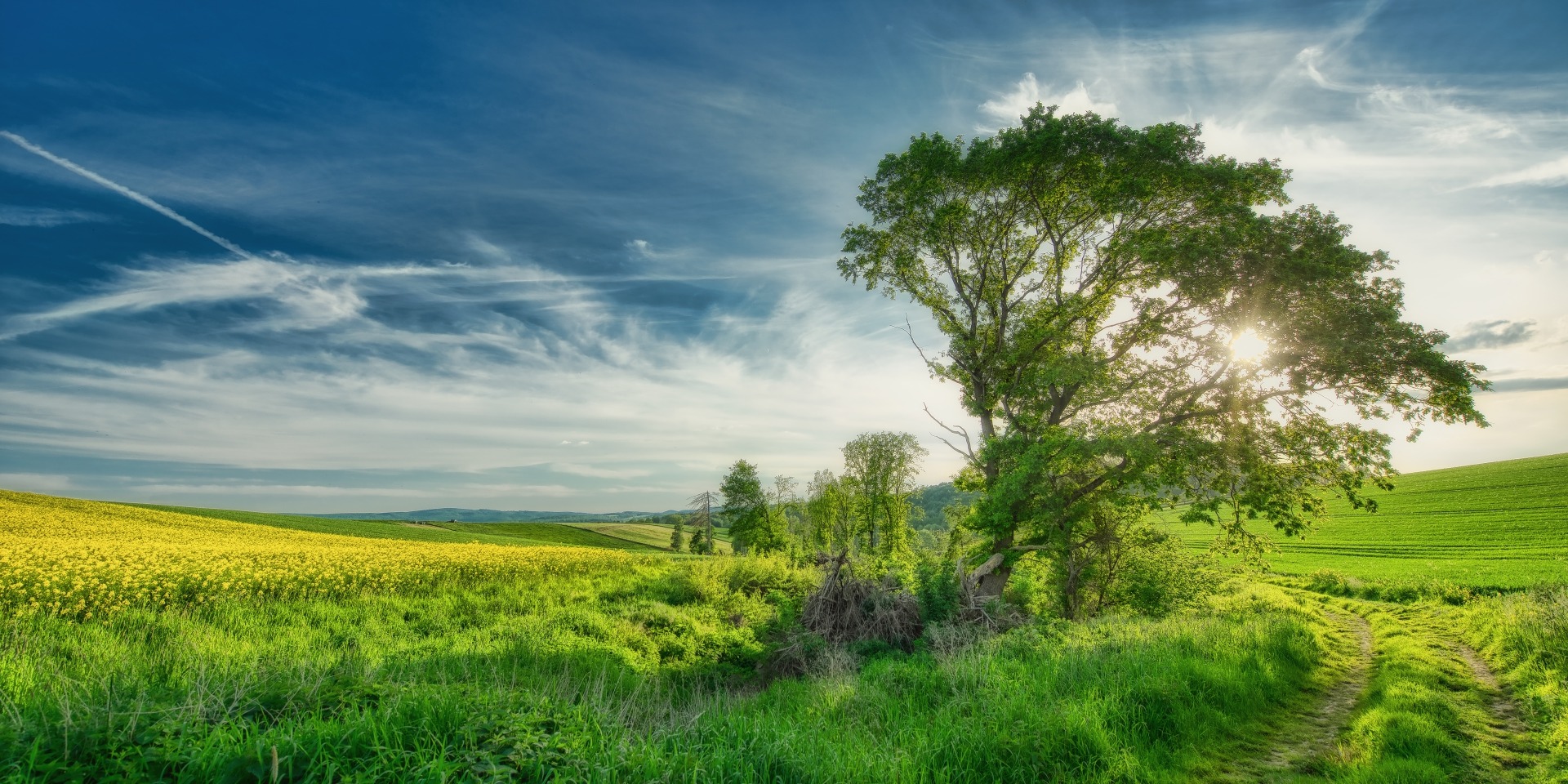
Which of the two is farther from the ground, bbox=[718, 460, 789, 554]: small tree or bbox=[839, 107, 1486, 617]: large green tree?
bbox=[839, 107, 1486, 617]: large green tree

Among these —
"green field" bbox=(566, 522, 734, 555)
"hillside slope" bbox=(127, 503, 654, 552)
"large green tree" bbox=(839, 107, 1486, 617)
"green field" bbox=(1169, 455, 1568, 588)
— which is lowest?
"green field" bbox=(566, 522, 734, 555)

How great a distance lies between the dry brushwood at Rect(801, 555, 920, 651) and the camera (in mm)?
16906

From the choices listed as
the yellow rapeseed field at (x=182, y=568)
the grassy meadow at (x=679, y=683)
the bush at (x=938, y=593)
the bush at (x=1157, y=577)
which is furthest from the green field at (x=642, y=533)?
the bush at (x=1157, y=577)

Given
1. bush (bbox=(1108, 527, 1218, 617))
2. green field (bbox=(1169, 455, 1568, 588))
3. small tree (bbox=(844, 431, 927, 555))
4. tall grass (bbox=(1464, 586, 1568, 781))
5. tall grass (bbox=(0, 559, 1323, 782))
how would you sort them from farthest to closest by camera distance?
small tree (bbox=(844, 431, 927, 555))
green field (bbox=(1169, 455, 1568, 588))
bush (bbox=(1108, 527, 1218, 617))
tall grass (bbox=(1464, 586, 1568, 781))
tall grass (bbox=(0, 559, 1323, 782))

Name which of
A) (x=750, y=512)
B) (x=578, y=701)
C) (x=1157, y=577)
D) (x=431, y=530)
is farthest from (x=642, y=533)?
(x=578, y=701)

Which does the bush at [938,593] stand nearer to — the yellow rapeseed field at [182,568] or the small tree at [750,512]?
the yellow rapeseed field at [182,568]

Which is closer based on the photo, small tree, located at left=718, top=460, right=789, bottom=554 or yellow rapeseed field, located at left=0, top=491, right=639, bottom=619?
yellow rapeseed field, located at left=0, top=491, right=639, bottom=619

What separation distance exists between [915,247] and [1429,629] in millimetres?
18128

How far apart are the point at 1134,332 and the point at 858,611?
11.5 meters

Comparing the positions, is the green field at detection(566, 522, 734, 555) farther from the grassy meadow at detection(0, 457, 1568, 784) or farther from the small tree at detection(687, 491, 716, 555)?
the grassy meadow at detection(0, 457, 1568, 784)

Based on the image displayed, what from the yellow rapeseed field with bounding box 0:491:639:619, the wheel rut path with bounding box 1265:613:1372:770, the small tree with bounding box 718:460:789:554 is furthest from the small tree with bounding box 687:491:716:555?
the wheel rut path with bounding box 1265:613:1372:770

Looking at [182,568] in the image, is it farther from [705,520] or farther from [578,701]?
[705,520]

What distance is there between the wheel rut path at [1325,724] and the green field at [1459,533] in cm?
906

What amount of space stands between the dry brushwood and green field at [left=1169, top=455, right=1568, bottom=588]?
967cm
